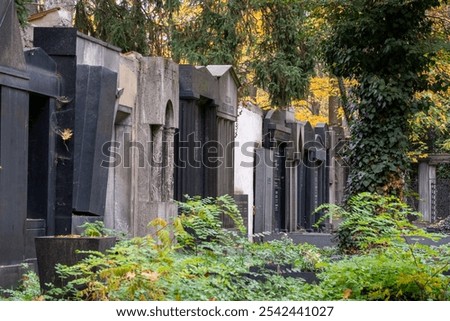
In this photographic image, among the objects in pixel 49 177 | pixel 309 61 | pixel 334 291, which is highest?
pixel 309 61

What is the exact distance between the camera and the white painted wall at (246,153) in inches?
958

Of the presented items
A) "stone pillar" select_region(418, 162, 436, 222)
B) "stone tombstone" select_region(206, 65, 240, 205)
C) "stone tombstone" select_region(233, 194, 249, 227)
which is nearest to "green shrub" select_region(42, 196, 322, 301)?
"stone tombstone" select_region(206, 65, 240, 205)

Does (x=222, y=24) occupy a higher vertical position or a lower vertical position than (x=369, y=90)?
higher

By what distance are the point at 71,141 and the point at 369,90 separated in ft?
19.5

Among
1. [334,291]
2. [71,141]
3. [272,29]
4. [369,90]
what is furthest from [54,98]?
[272,29]

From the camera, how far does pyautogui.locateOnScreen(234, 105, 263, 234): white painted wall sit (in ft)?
79.8

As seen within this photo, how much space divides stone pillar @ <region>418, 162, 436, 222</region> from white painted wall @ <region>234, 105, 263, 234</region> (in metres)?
16.7

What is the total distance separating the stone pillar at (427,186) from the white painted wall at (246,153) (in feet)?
54.9

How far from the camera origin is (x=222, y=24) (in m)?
28.1

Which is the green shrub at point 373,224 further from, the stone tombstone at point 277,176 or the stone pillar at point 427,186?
the stone pillar at point 427,186

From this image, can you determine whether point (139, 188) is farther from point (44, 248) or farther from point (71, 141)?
point (44, 248)

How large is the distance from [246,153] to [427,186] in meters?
18.1

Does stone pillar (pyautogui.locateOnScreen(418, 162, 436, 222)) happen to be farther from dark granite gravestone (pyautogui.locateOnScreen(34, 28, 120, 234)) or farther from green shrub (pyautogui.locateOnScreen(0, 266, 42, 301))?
green shrub (pyautogui.locateOnScreen(0, 266, 42, 301))

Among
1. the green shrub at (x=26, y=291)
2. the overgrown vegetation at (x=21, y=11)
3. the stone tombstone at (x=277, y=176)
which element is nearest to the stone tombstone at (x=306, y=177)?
the stone tombstone at (x=277, y=176)
